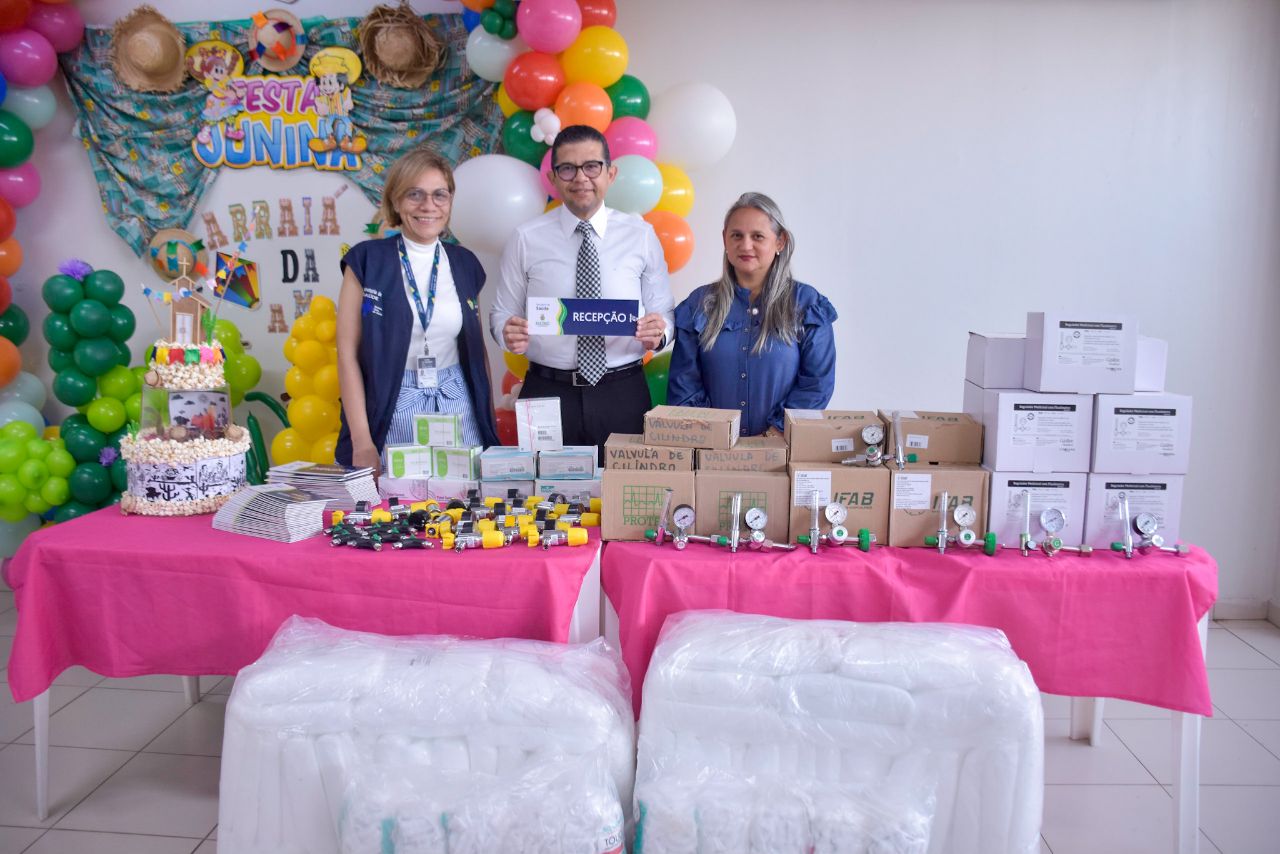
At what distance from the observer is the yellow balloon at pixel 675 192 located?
11.6 ft

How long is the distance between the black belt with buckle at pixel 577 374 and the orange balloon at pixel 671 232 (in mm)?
662

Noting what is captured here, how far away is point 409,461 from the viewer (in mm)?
2424

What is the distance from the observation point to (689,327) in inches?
113

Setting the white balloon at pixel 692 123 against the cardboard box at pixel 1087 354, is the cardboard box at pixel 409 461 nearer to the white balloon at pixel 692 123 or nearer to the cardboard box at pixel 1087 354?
the cardboard box at pixel 1087 354

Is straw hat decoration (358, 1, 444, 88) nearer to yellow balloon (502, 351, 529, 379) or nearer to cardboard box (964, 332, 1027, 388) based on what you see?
yellow balloon (502, 351, 529, 379)

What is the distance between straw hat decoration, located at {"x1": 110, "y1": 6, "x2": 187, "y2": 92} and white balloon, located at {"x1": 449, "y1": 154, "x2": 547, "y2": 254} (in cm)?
169

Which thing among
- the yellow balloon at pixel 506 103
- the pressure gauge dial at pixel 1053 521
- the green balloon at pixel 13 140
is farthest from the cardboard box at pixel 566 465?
the green balloon at pixel 13 140

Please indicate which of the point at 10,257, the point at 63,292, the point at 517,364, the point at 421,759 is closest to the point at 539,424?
the point at 421,759

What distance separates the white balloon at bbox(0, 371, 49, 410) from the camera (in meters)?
4.09

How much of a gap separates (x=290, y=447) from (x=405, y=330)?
1.14 m

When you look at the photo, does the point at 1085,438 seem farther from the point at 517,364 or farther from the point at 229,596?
the point at 517,364

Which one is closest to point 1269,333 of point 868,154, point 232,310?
point 868,154

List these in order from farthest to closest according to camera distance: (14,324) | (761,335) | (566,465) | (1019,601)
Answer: (14,324) → (761,335) → (566,465) → (1019,601)

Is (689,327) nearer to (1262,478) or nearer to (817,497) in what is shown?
(817,497)
